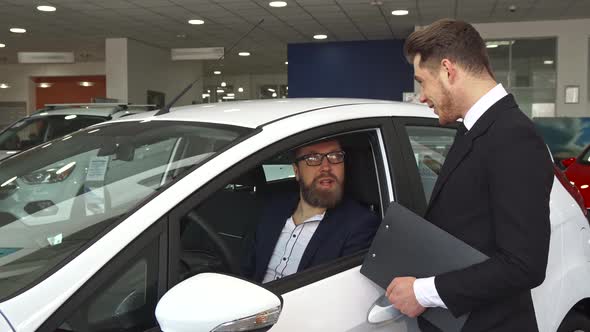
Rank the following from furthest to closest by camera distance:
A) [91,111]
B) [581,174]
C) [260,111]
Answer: [581,174], [91,111], [260,111]

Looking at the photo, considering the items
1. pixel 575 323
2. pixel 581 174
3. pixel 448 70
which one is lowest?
pixel 575 323

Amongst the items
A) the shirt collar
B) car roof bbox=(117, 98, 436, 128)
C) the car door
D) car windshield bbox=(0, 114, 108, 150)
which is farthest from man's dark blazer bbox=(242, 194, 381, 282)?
car windshield bbox=(0, 114, 108, 150)

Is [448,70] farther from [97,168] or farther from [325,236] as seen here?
[97,168]

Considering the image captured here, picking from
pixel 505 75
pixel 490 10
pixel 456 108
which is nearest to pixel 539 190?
pixel 456 108

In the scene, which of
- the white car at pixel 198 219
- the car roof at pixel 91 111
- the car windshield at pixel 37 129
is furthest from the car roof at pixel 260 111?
the car windshield at pixel 37 129

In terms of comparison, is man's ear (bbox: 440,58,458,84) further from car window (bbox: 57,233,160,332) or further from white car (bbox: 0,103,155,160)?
white car (bbox: 0,103,155,160)

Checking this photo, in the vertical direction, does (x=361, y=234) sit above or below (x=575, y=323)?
above

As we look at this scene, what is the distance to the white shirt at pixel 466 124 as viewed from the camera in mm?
1517

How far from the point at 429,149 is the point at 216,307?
1.30 m

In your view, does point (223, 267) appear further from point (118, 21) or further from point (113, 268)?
point (118, 21)

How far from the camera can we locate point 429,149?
229 cm

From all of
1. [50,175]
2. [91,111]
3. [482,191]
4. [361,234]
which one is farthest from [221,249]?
[91,111]

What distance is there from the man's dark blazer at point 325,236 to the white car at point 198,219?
82mm

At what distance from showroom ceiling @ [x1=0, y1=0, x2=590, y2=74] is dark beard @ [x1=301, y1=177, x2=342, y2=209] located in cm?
946
